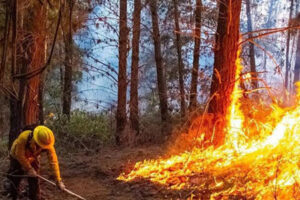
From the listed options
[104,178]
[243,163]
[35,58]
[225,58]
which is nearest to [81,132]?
[104,178]

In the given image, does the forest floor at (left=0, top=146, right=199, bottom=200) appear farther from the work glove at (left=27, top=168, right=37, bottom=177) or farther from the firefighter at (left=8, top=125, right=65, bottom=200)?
the work glove at (left=27, top=168, right=37, bottom=177)

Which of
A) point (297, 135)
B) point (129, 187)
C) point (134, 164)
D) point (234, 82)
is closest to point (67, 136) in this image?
point (134, 164)

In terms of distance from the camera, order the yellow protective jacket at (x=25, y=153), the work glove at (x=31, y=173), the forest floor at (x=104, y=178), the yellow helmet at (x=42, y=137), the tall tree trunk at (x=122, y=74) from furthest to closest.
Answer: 1. the tall tree trunk at (x=122, y=74)
2. the forest floor at (x=104, y=178)
3. the work glove at (x=31, y=173)
4. the yellow protective jacket at (x=25, y=153)
5. the yellow helmet at (x=42, y=137)

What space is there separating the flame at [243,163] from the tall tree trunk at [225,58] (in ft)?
0.61

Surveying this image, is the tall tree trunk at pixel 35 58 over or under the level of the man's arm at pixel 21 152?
over

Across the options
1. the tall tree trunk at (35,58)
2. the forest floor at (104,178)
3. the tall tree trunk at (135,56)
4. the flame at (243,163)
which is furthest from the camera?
the tall tree trunk at (135,56)

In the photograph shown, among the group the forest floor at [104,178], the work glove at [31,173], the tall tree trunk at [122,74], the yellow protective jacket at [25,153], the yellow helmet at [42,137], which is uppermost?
the tall tree trunk at [122,74]

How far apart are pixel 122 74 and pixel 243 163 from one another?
22.3 ft

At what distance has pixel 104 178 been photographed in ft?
29.2

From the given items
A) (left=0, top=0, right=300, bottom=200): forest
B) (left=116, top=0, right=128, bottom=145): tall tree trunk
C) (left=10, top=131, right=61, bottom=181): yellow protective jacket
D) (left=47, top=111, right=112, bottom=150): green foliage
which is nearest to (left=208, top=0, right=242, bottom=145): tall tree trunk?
(left=0, top=0, right=300, bottom=200): forest

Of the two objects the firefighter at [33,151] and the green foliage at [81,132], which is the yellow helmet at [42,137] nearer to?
the firefighter at [33,151]

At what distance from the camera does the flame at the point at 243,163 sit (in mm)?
6004

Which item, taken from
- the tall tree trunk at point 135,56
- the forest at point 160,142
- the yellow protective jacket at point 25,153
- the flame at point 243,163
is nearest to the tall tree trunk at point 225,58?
the forest at point 160,142

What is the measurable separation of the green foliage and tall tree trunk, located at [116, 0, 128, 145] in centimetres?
117
